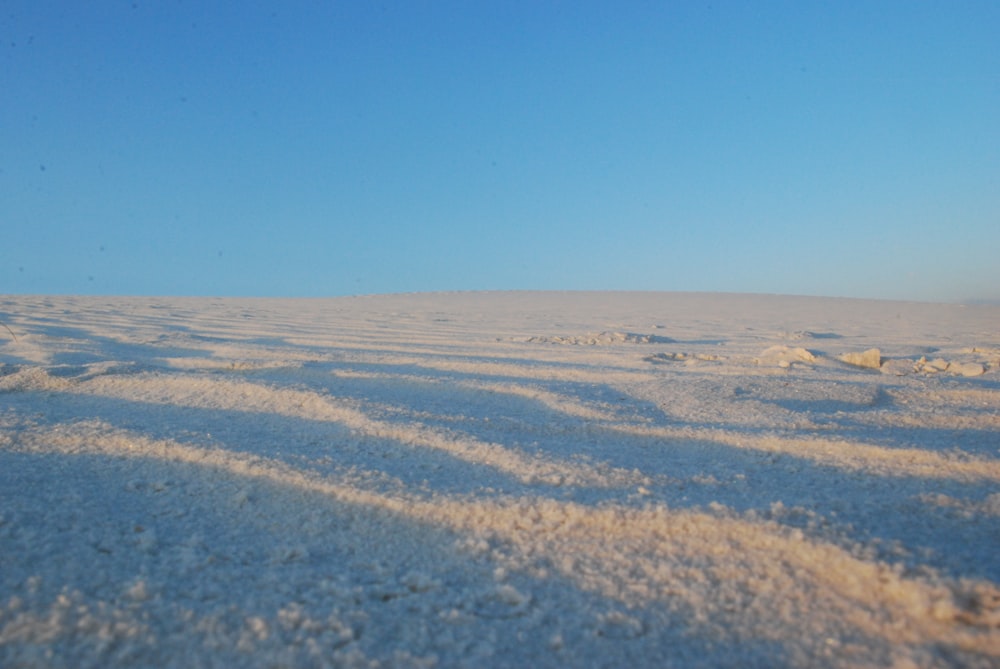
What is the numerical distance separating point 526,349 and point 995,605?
3.10 metres

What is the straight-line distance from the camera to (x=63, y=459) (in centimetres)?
147

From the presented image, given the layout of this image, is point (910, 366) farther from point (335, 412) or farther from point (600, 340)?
point (335, 412)

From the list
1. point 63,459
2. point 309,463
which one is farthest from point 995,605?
point 63,459

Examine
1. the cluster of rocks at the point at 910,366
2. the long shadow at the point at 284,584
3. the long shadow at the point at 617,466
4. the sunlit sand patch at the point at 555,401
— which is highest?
the cluster of rocks at the point at 910,366

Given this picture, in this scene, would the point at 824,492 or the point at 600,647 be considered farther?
the point at 824,492

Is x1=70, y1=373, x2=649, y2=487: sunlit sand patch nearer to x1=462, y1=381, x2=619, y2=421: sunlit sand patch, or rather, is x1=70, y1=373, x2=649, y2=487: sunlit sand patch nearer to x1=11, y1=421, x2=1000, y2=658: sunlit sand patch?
x1=11, y1=421, x2=1000, y2=658: sunlit sand patch

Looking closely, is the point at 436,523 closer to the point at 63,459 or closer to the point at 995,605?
the point at 995,605

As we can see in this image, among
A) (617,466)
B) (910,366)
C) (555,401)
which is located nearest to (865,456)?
(617,466)

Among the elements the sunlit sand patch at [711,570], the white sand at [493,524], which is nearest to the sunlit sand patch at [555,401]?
the white sand at [493,524]

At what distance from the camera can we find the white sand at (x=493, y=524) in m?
0.81

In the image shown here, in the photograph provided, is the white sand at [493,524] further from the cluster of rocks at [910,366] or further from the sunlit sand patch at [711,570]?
the cluster of rocks at [910,366]

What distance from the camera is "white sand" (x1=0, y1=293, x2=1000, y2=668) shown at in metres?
0.81

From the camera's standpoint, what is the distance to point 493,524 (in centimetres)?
115

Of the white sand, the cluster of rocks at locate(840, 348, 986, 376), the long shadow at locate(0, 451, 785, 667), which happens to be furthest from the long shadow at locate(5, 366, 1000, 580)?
the cluster of rocks at locate(840, 348, 986, 376)
